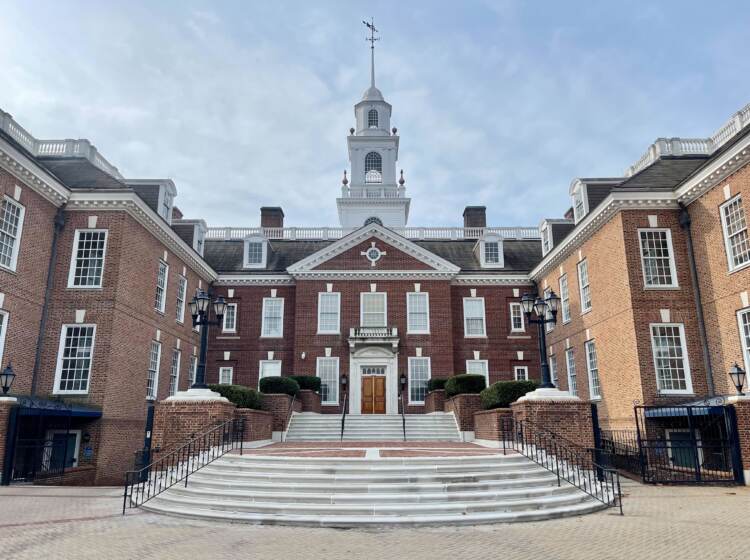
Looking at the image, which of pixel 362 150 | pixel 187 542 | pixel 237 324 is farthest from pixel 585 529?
pixel 362 150

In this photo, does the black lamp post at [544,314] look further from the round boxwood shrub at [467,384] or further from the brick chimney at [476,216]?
the brick chimney at [476,216]

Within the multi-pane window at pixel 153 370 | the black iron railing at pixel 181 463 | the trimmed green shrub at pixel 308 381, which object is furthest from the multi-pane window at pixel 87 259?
the trimmed green shrub at pixel 308 381

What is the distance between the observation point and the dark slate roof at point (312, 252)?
3100cm

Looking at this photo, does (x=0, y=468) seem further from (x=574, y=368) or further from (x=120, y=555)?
(x=574, y=368)

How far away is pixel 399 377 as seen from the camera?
2767 cm

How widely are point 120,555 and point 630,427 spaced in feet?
52.9

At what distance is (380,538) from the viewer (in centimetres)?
839

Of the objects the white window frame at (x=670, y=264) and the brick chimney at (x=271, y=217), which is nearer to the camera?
the white window frame at (x=670, y=264)

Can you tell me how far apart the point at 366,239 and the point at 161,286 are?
429 inches

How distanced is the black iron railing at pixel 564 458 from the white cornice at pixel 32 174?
1620 cm

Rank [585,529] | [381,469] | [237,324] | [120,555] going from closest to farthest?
[120,555] < [585,529] < [381,469] < [237,324]

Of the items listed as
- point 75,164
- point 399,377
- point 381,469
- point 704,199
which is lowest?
point 381,469

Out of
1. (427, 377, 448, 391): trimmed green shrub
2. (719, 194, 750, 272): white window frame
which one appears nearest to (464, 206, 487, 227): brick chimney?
(427, 377, 448, 391): trimmed green shrub

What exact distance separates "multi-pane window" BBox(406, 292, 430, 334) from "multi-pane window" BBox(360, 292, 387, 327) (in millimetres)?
1311
